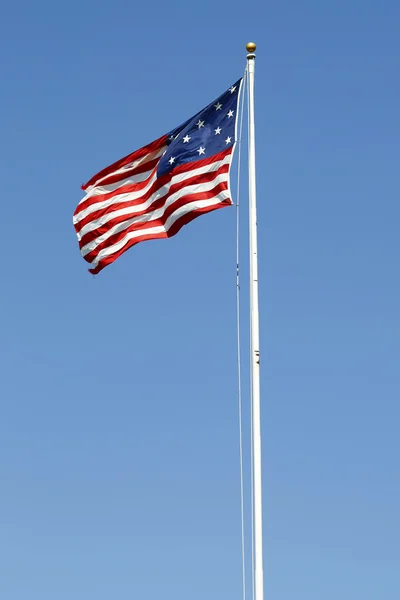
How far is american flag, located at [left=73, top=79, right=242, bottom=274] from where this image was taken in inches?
1347

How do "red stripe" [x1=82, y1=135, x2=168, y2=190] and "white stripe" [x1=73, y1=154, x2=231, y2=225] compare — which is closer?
"white stripe" [x1=73, y1=154, x2=231, y2=225]

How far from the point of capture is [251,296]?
31.5 m

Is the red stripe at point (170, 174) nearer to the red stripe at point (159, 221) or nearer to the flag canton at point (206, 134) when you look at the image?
the flag canton at point (206, 134)

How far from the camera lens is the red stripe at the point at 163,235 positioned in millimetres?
33875

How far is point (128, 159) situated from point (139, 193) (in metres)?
1.26

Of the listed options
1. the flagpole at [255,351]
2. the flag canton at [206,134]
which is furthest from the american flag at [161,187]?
the flagpole at [255,351]

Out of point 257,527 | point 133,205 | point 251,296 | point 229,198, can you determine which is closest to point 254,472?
point 257,527

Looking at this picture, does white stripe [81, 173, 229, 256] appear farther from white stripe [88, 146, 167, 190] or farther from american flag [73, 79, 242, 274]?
white stripe [88, 146, 167, 190]

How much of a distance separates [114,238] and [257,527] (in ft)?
34.4

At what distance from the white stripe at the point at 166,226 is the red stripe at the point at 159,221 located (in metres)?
0.09

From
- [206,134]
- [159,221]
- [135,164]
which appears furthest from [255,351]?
[135,164]

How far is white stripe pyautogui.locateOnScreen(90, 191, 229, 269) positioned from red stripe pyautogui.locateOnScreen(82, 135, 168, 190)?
2085mm

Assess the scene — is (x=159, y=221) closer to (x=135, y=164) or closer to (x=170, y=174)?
(x=170, y=174)

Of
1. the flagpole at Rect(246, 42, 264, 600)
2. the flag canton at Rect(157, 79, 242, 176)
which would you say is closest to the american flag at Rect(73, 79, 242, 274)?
the flag canton at Rect(157, 79, 242, 176)
